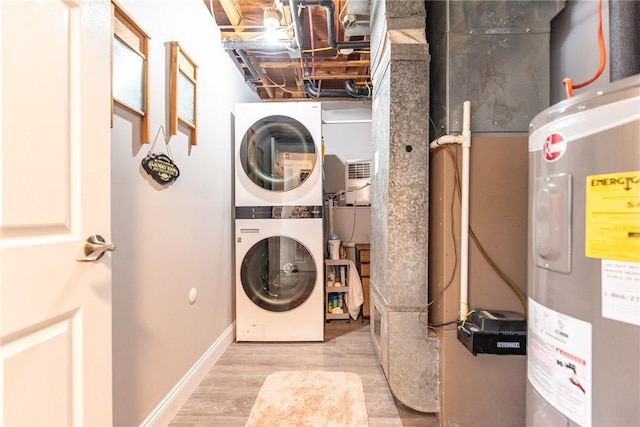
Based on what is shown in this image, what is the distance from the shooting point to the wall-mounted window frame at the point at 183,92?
1.45 meters

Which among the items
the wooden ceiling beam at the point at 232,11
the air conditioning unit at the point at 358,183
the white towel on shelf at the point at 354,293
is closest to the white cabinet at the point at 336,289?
the white towel on shelf at the point at 354,293

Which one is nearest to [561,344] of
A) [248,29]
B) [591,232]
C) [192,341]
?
[591,232]

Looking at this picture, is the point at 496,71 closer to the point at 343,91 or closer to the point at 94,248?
the point at 94,248

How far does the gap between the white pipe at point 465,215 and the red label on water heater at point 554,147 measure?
49 cm

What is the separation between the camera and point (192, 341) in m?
1.69

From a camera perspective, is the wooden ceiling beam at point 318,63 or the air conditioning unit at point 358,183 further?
the air conditioning unit at point 358,183

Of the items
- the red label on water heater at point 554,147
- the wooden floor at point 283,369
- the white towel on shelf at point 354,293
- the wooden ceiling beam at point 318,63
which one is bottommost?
the wooden floor at point 283,369

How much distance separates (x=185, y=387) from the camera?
1.58m

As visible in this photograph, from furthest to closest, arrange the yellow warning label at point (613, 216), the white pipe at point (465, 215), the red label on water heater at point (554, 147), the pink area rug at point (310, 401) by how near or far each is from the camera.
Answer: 1. the pink area rug at point (310, 401)
2. the white pipe at point (465, 215)
3. the red label on water heater at point (554, 147)
4. the yellow warning label at point (613, 216)

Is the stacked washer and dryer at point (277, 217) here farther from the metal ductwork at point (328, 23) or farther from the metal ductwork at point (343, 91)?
the metal ductwork at point (343, 91)

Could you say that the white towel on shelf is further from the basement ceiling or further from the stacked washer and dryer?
the basement ceiling

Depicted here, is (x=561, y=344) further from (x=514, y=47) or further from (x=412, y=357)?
(x=514, y=47)

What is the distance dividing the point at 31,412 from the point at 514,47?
7.13 feet

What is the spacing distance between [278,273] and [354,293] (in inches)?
31.9
